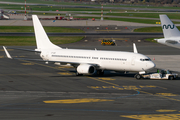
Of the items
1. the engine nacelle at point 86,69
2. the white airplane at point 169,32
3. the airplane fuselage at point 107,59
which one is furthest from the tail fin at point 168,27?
the engine nacelle at point 86,69

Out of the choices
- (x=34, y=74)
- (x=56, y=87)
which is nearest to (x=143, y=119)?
(x=56, y=87)

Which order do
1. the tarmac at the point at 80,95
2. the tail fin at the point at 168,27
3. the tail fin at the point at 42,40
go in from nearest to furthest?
the tarmac at the point at 80,95 → the tail fin at the point at 168,27 → the tail fin at the point at 42,40

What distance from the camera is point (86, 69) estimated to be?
5288cm

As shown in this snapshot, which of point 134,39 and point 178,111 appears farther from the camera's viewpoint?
point 134,39

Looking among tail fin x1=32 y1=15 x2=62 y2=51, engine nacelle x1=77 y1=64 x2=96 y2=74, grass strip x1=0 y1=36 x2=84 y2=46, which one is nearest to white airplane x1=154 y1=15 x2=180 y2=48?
engine nacelle x1=77 y1=64 x2=96 y2=74

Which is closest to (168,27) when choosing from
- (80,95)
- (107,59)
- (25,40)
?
(107,59)

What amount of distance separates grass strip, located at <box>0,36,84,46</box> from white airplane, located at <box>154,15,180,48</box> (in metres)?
53.4

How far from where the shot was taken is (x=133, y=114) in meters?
31.9

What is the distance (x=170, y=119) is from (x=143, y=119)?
264cm

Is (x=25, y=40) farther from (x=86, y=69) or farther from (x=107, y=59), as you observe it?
(x=107, y=59)

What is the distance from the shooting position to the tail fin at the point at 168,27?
58594 millimetres

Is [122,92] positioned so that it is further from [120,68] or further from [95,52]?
[95,52]

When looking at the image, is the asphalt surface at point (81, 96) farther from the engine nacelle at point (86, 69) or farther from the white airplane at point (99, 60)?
the white airplane at point (99, 60)

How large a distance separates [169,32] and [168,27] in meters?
1.16
